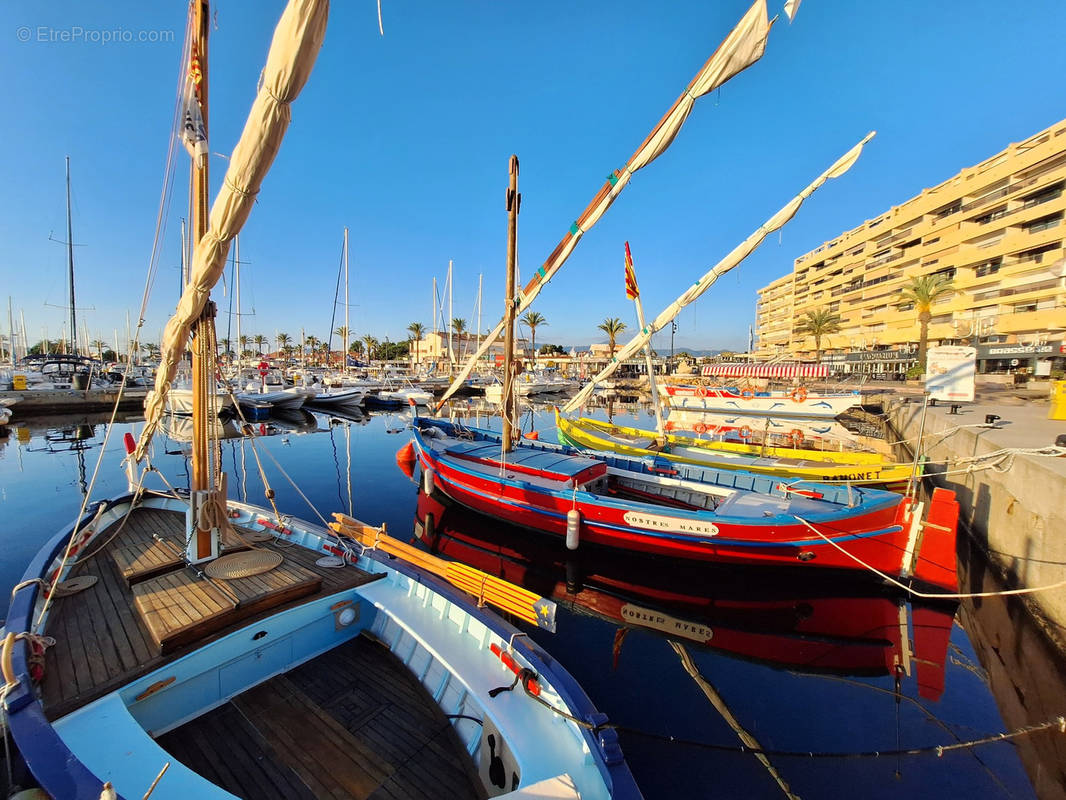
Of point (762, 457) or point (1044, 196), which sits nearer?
point (762, 457)

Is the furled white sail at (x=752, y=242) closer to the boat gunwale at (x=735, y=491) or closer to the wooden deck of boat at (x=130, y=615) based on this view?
the boat gunwale at (x=735, y=491)

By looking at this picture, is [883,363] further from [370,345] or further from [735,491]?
[370,345]

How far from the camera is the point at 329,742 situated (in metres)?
4.50

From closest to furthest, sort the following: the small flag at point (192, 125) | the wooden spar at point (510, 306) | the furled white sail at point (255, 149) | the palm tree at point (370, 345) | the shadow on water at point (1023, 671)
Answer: the furled white sail at point (255, 149)
the small flag at point (192, 125)
the shadow on water at point (1023, 671)
the wooden spar at point (510, 306)
the palm tree at point (370, 345)

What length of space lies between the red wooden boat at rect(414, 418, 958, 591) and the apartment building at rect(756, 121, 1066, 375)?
33.0 metres

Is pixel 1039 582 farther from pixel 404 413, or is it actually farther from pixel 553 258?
pixel 404 413

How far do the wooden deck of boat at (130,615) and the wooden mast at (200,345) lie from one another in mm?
573

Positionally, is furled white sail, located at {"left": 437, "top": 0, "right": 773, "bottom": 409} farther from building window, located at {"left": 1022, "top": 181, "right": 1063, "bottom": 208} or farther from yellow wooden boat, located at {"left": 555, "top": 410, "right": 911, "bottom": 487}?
building window, located at {"left": 1022, "top": 181, "right": 1063, "bottom": 208}

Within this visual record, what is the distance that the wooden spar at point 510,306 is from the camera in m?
14.3

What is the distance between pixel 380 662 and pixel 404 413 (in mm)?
42096

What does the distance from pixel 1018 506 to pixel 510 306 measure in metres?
14.3

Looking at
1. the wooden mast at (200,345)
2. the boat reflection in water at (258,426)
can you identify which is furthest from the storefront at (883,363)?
the wooden mast at (200,345)

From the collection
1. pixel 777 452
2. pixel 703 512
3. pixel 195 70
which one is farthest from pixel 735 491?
pixel 195 70

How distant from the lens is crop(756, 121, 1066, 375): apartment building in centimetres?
4417
